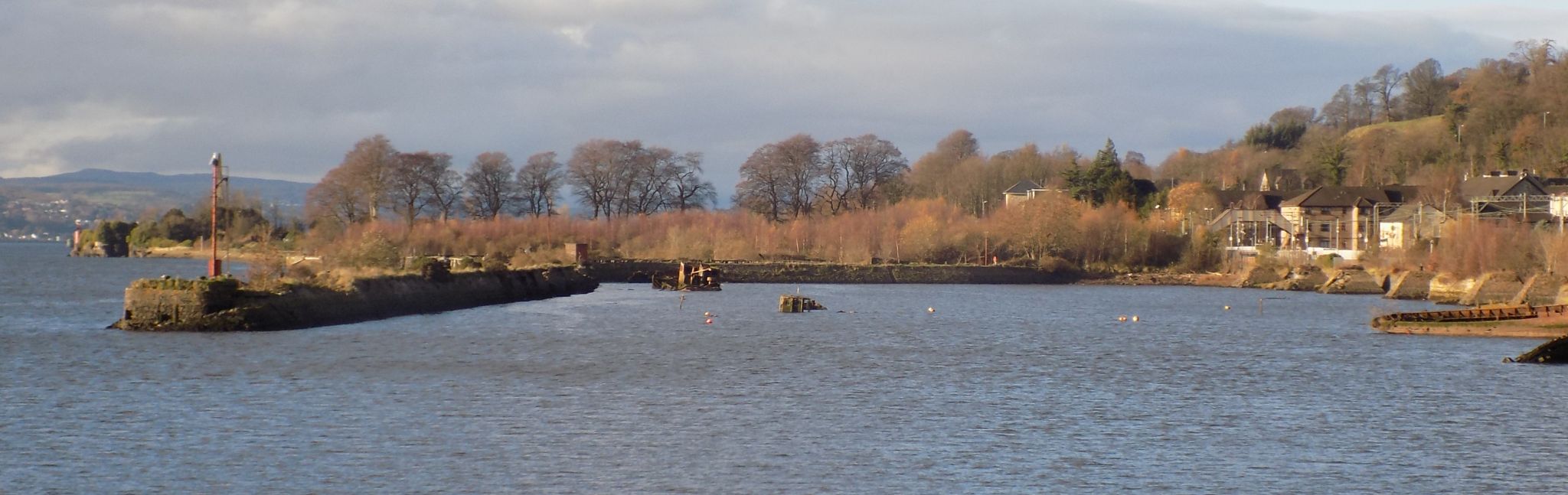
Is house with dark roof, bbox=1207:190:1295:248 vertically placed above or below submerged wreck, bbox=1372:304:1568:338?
above

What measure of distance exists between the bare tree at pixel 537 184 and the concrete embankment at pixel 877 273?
1976 cm

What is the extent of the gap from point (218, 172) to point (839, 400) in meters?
26.3

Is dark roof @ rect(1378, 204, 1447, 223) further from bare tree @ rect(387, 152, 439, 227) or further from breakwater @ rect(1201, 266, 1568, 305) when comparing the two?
bare tree @ rect(387, 152, 439, 227)

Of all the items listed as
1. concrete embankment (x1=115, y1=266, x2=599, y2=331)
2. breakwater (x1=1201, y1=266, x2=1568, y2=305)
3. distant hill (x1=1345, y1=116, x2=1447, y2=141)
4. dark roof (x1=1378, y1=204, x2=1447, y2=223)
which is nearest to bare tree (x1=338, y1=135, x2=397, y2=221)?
concrete embankment (x1=115, y1=266, x2=599, y2=331)

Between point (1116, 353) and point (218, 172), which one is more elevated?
point (218, 172)

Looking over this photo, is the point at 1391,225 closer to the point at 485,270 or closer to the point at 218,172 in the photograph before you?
the point at 485,270

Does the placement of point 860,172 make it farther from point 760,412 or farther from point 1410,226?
point 760,412

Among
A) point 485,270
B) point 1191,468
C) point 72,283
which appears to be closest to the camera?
point 1191,468

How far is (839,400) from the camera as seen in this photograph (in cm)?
2827

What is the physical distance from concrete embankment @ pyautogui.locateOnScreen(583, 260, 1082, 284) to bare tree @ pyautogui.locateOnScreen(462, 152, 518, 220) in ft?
64.6

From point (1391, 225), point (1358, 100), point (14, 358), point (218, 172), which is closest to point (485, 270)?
point (218, 172)

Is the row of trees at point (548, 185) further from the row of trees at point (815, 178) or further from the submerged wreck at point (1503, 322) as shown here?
the submerged wreck at point (1503, 322)

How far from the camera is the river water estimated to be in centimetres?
1972

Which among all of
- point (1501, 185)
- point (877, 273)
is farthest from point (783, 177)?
point (1501, 185)
